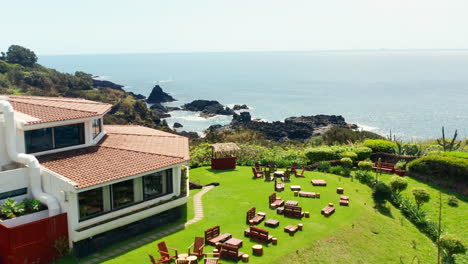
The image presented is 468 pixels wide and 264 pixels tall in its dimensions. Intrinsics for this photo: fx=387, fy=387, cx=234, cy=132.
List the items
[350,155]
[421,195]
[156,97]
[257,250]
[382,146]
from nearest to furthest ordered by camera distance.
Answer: [257,250]
[421,195]
[350,155]
[382,146]
[156,97]

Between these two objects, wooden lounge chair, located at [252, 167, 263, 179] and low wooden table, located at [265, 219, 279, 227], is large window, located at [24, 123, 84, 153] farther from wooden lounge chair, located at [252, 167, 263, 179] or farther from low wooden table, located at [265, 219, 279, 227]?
wooden lounge chair, located at [252, 167, 263, 179]

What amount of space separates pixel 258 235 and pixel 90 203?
305 inches

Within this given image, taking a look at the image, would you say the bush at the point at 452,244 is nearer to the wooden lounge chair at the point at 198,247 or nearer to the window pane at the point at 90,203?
the wooden lounge chair at the point at 198,247

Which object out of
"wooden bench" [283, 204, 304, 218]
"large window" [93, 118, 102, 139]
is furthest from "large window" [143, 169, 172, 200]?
"wooden bench" [283, 204, 304, 218]

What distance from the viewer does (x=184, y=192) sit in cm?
2153

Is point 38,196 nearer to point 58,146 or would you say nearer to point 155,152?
point 58,146

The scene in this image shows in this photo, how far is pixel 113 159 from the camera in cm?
1970

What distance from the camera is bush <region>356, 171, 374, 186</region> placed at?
89.1 feet

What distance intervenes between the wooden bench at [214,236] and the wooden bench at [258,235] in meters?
0.94

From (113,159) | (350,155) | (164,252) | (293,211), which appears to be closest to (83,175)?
(113,159)

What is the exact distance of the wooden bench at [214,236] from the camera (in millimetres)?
17562

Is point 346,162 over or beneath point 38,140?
beneath

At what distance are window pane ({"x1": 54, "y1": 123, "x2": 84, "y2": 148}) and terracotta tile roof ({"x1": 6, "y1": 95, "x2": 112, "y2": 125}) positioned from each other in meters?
0.67

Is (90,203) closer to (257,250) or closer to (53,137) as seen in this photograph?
(53,137)
